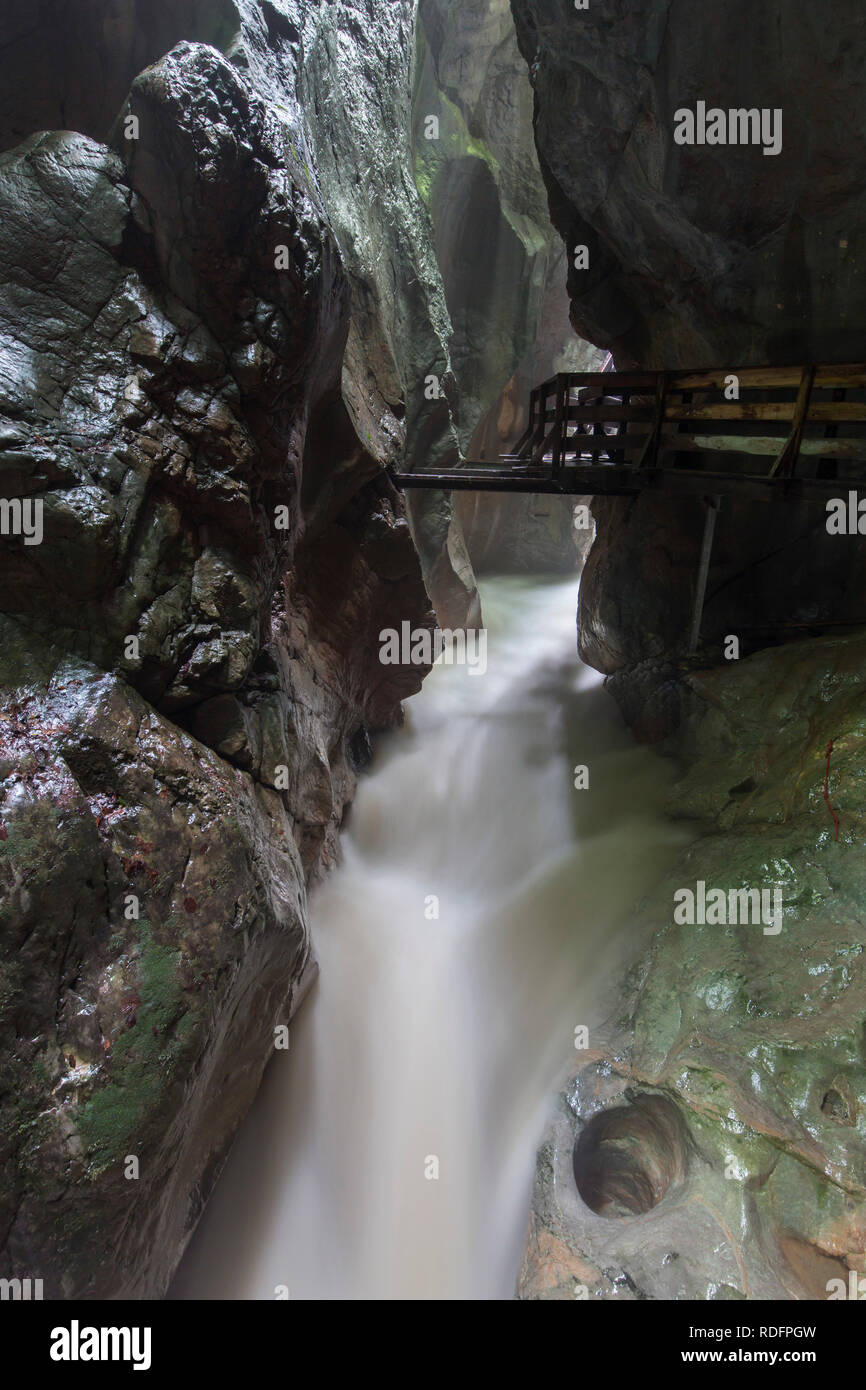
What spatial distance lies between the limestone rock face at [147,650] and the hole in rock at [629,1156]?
2587mm

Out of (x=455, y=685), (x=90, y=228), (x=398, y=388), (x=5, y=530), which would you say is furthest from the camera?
(x=455, y=685)

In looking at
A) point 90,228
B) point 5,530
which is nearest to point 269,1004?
point 5,530

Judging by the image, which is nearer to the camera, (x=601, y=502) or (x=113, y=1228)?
(x=113, y=1228)

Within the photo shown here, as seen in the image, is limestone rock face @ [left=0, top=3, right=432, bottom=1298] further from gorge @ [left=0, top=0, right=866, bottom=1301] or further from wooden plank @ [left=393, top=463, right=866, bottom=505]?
wooden plank @ [left=393, top=463, right=866, bottom=505]

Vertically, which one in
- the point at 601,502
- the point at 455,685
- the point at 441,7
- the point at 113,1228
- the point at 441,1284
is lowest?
the point at 441,1284

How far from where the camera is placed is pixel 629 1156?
198 inches

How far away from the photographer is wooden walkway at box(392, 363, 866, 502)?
6.58 m

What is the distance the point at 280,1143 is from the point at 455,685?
8944 mm

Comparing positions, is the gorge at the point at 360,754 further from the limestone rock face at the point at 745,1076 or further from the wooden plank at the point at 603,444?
the wooden plank at the point at 603,444

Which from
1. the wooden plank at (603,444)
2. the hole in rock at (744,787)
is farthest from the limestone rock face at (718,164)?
the hole in rock at (744,787)

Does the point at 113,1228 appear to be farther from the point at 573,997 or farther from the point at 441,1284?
the point at 573,997

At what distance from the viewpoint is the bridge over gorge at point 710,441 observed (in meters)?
6.59

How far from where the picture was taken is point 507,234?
16297mm

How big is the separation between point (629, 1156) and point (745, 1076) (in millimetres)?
1187
